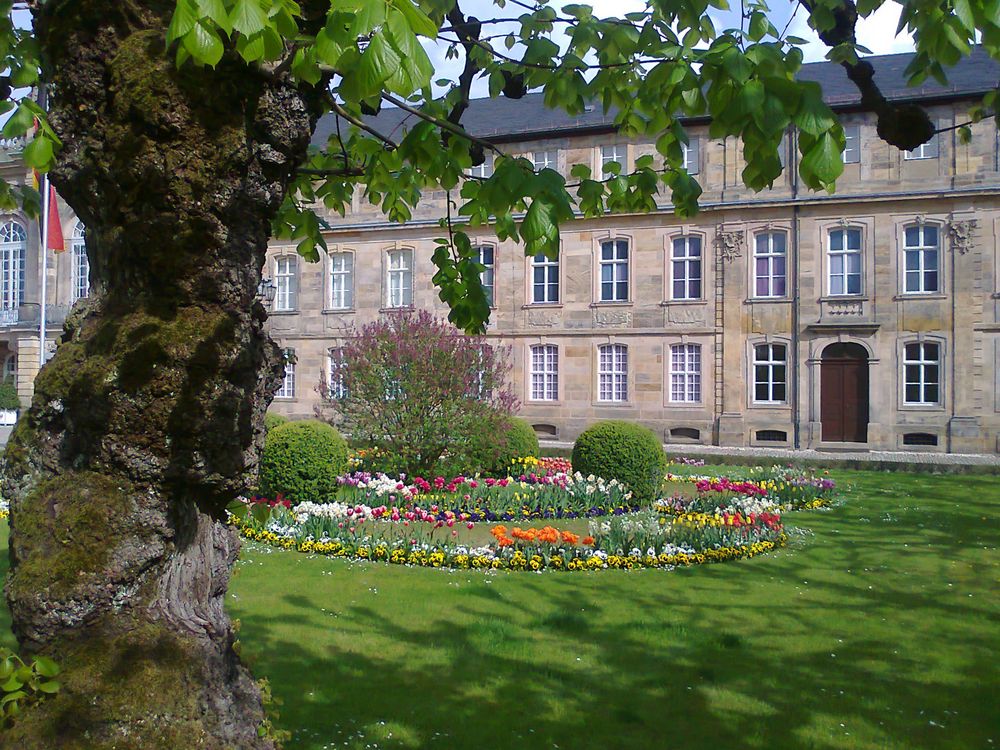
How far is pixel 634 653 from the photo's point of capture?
5.65 m

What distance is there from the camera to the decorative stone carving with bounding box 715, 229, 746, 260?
24.0 m

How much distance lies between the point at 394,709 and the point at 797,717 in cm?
219

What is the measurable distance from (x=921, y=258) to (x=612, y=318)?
839 centimetres

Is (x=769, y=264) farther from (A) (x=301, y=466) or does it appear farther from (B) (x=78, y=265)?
(B) (x=78, y=265)

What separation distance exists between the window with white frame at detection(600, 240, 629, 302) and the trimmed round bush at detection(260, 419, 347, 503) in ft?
51.0

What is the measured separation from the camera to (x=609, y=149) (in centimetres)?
2498

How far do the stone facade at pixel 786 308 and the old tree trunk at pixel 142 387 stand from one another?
820 inches

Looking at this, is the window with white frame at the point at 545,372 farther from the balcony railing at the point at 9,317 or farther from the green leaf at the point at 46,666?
the green leaf at the point at 46,666

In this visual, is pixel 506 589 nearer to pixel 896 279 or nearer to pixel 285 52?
pixel 285 52

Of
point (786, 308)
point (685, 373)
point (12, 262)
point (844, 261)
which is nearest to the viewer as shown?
point (844, 261)

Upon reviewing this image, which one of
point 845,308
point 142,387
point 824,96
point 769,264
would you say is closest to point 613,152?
point 769,264

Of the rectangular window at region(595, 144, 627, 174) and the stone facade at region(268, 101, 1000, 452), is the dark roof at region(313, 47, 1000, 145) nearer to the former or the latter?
the stone facade at region(268, 101, 1000, 452)

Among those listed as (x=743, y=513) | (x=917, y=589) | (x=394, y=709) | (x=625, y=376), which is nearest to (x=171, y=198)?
(x=394, y=709)

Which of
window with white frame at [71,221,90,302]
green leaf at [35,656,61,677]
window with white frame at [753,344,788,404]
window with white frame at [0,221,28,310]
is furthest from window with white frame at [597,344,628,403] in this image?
window with white frame at [0,221,28,310]
